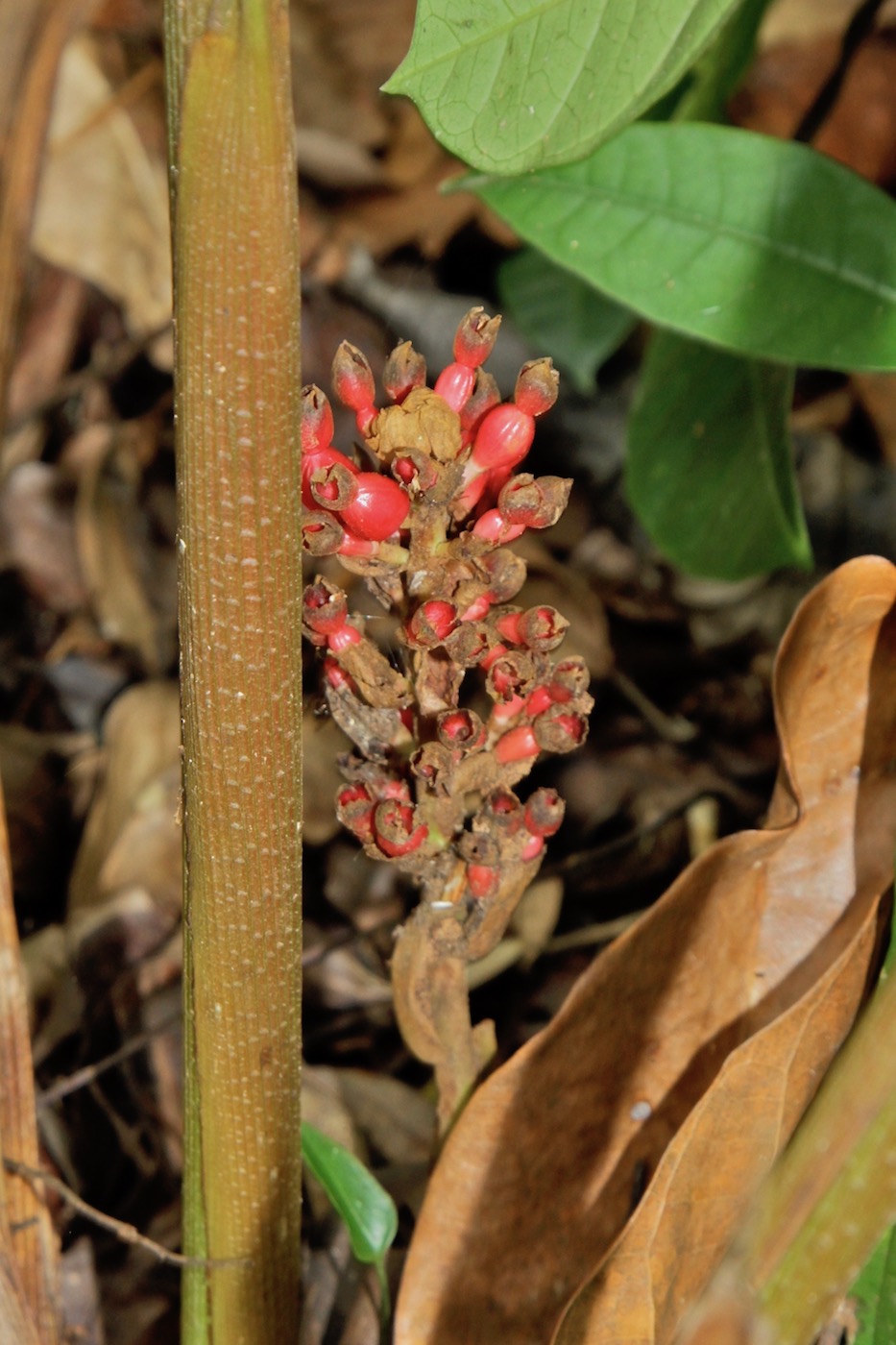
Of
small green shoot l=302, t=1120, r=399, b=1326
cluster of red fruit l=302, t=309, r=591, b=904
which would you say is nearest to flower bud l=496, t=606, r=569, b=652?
cluster of red fruit l=302, t=309, r=591, b=904

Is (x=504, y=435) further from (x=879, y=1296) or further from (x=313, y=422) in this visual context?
(x=879, y=1296)

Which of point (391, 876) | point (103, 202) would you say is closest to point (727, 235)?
point (391, 876)

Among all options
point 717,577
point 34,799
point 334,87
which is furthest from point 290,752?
point 334,87

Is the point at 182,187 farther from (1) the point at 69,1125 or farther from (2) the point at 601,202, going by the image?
(1) the point at 69,1125

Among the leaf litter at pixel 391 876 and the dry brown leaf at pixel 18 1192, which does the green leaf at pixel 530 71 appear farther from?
the dry brown leaf at pixel 18 1192

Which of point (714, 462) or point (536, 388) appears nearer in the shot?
point (536, 388)

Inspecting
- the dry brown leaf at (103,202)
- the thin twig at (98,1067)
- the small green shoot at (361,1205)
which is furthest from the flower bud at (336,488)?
the dry brown leaf at (103,202)
